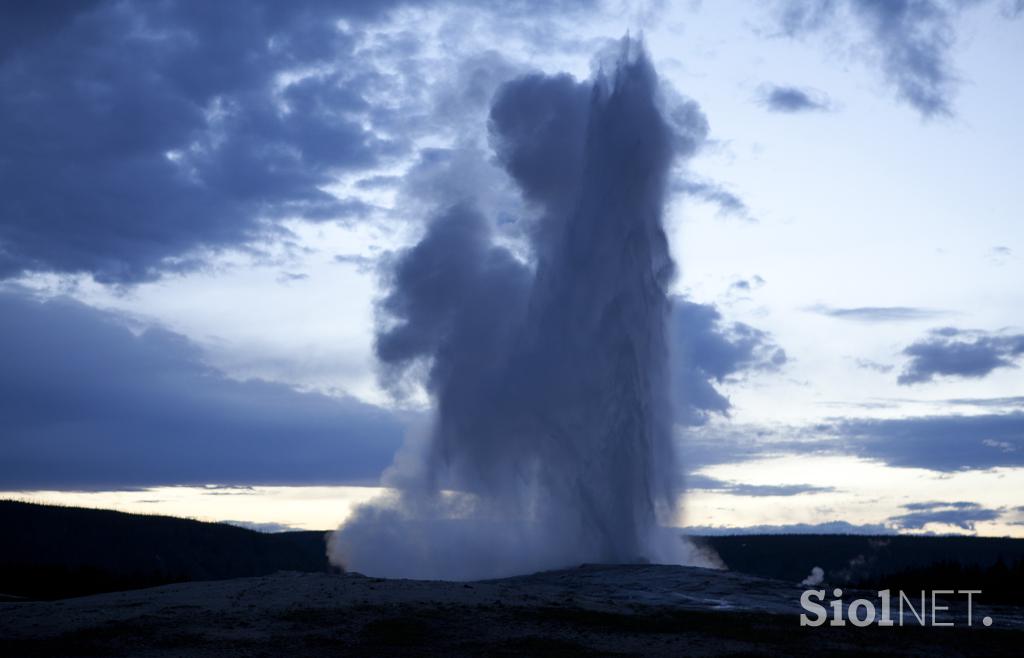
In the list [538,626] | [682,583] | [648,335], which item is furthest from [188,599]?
[648,335]

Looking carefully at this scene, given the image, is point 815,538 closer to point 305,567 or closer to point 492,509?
point 305,567

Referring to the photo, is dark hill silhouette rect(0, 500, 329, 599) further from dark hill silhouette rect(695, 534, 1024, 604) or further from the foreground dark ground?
the foreground dark ground

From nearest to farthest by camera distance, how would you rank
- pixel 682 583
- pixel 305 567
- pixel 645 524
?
pixel 682 583, pixel 645 524, pixel 305 567

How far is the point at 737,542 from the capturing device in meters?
117

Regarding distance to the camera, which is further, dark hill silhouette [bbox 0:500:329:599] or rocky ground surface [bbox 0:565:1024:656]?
dark hill silhouette [bbox 0:500:329:599]

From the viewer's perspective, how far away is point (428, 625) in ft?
80.6

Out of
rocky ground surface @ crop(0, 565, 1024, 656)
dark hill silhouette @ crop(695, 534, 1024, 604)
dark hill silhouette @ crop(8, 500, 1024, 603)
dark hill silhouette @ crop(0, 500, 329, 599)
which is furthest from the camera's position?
dark hill silhouette @ crop(695, 534, 1024, 604)

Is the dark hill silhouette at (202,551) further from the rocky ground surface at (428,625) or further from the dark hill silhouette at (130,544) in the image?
the rocky ground surface at (428,625)

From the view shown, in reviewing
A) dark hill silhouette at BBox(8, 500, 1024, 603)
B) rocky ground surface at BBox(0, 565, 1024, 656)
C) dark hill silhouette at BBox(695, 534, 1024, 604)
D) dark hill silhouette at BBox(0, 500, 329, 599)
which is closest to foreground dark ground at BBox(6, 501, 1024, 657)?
rocky ground surface at BBox(0, 565, 1024, 656)

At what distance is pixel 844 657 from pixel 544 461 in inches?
1076

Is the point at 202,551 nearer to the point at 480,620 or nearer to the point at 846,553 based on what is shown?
the point at 846,553

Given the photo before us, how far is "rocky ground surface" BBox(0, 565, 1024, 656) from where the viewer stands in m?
22.9

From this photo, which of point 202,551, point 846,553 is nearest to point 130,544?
point 202,551

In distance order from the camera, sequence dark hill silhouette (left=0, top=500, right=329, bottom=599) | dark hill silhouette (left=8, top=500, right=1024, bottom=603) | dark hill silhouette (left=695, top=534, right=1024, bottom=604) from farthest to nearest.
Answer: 1. dark hill silhouette (left=695, top=534, right=1024, bottom=604)
2. dark hill silhouette (left=0, top=500, right=329, bottom=599)
3. dark hill silhouette (left=8, top=500, right=1024, bottom=603)
